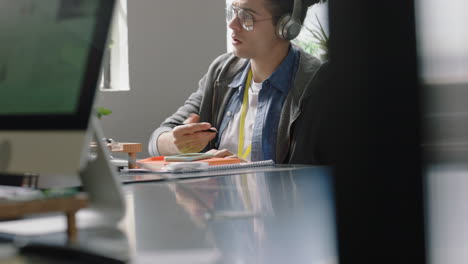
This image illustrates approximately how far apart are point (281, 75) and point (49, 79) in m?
1.75

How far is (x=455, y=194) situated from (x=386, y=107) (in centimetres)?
4

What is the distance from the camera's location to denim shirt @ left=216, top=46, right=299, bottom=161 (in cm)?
203

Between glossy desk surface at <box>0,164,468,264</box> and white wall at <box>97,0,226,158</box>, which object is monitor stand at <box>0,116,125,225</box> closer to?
glossy desk surface at <box>0,164,468,264</box>

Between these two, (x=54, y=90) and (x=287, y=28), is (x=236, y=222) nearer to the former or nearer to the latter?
(x=54, y=90)

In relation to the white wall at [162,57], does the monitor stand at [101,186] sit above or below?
below

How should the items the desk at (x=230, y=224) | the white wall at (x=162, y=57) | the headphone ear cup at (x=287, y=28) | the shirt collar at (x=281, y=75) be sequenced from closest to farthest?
the desk at (x=230, y=224) → the shirt collar at (x=281, y=75) → the headphone ear cup at (x=287, y=28) → the white wall at (x=162, y=57)

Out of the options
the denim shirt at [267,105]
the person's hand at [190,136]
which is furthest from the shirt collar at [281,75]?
the person's hand at [190,136]

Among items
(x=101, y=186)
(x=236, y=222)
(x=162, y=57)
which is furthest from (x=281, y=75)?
(x=162, y=57)

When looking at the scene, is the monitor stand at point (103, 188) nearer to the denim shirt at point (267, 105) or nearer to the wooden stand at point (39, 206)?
the wooden stand at point (39, 206)

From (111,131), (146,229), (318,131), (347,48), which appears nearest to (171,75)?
(111,131)

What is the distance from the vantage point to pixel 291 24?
223cm

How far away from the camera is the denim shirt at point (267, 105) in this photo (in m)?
2.03

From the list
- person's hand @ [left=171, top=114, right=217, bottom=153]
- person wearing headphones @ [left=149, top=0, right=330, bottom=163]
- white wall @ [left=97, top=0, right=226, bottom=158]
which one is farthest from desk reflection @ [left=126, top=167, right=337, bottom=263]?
white wall @ [left=97, top=0, right=226, bottom=158]

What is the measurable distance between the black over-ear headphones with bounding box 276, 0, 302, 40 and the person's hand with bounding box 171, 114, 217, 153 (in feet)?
1.98
